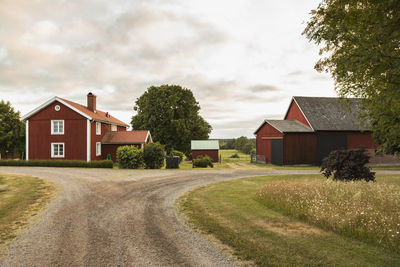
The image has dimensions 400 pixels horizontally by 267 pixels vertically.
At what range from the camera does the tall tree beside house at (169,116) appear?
3794 cm

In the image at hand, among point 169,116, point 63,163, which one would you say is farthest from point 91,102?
point 169,116

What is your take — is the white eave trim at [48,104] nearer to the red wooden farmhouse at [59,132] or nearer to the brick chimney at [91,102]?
the red wooden farmhouse at [59,132]

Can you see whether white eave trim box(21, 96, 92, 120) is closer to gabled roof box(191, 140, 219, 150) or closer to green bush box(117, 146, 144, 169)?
green bush box(117, 146, 144, 169)

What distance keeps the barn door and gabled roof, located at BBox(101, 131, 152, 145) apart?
17.1 metres

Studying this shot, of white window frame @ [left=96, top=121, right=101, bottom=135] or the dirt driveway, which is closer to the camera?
the dirt driveway

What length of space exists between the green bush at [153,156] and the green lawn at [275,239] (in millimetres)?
15569

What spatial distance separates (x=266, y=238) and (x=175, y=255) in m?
2.52

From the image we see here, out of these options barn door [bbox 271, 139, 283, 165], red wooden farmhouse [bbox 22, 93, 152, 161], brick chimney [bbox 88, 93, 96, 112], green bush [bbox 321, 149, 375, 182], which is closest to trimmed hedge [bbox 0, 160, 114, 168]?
red wooden farmhouse [bbox 22, 93, 152, 161]

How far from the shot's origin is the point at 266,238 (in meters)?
6.24

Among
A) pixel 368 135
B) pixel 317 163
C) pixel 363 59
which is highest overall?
pixel 363 59

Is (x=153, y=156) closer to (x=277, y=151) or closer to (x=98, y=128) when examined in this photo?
(x=98, y=128)

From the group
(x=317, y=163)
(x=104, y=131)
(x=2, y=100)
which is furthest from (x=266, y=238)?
(x=2, y=100)

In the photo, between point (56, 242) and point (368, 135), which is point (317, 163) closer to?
point (368, 135)

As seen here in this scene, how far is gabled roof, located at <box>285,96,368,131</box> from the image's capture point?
29.2 m
